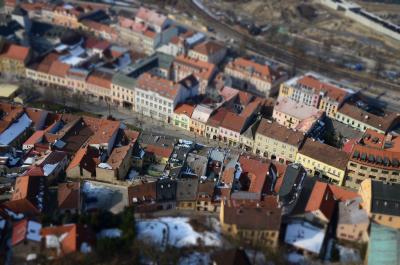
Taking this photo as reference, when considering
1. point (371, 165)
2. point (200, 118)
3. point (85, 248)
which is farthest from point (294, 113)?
point (85, 248)

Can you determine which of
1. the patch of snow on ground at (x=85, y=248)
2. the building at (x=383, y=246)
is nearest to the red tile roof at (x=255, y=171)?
the building at (x=383, y=246)

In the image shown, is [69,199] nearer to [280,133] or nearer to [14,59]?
[280,133]

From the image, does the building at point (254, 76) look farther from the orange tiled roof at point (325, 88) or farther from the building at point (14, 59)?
the building at point (14, 59)

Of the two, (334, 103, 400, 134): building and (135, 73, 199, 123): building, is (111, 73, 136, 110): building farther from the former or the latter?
(334, 103, 400, 134): building

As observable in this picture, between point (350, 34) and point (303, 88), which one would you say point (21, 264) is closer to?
point (303, 88)

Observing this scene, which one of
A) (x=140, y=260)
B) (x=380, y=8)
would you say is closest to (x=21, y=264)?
(x=140, y=260)

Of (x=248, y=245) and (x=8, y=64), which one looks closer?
(x=248, y=245)
